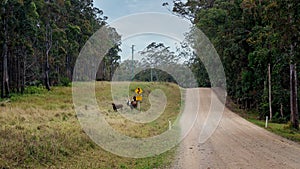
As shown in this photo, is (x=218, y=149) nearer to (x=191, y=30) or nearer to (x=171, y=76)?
(x=191, y=30)

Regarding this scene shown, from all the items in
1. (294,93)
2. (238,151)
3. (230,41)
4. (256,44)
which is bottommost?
(238,151)

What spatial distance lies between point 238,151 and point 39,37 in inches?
1093

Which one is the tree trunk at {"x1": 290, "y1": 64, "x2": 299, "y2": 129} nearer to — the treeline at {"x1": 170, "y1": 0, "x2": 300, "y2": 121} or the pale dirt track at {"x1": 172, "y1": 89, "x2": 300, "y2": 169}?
the treeline at {"x1": 170, "y1": 0, "x2": 300, "y2": 121}

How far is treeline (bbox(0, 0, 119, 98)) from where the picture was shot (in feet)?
94.6

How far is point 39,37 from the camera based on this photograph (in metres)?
35.7

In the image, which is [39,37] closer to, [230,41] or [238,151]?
[230,41]

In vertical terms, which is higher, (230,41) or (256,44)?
(230,41)

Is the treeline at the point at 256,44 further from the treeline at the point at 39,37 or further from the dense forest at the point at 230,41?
the treeline at the point at 39,37

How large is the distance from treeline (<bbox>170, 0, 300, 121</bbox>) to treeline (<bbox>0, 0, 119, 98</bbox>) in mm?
16181

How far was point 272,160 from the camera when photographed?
36.9 feet

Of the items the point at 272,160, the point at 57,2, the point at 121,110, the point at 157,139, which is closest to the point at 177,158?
the point at 272,160

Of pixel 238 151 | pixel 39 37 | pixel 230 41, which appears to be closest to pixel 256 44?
pixel 238 151

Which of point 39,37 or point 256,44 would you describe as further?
point 39,37

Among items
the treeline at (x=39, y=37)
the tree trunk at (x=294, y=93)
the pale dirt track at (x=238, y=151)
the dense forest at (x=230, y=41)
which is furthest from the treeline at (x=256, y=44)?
the treeline at (x=39, y=37)
